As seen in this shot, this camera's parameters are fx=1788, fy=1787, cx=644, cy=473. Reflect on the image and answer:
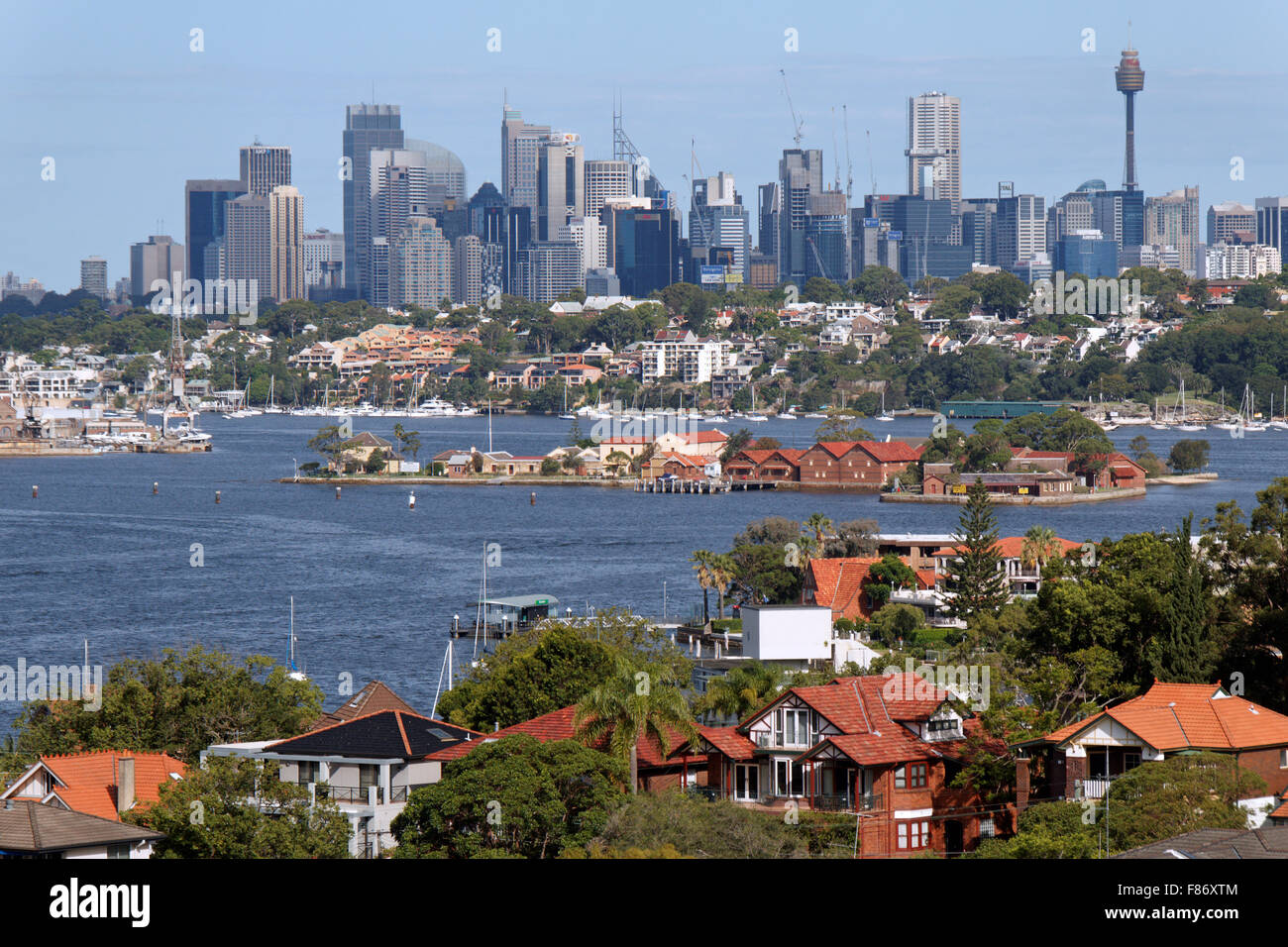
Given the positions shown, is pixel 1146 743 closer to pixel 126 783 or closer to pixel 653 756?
pixel 653 756

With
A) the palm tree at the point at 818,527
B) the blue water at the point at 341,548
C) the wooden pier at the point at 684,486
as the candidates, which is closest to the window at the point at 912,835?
the blue water at the point at 341,548

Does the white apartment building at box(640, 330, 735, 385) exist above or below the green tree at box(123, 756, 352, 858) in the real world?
above

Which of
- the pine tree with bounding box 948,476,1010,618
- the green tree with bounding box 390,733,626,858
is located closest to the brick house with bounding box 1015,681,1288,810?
the green tree with bounding box 390,733,626,858

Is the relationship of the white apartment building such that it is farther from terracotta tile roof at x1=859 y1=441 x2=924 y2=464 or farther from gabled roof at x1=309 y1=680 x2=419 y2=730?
gabled roof at x1=309 y1=680 x2=419 y2=730

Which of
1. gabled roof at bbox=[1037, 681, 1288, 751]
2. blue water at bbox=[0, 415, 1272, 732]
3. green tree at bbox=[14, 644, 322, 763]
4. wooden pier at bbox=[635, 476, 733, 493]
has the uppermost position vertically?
gabled roof at bbox=[1037, 681, 1288, 751]
